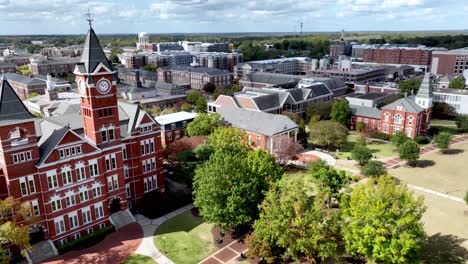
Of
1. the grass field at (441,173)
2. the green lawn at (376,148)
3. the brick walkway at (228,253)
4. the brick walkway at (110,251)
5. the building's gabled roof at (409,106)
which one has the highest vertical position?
the building's gabled roof at (409,106)

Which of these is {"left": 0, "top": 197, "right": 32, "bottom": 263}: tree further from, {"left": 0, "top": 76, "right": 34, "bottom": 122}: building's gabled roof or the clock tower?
the clock tower

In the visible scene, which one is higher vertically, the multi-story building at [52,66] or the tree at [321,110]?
the multi-story building at [52,66]

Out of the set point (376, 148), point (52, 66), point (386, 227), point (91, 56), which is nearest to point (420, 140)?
point (376, 148)

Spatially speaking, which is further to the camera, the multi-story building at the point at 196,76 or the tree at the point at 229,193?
the multi-story building at the point at 196,76

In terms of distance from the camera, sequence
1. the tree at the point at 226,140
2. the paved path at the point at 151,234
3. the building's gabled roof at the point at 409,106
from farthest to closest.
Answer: the building's gabled roof at the point at 409,106, the tree at the point at 226,140, the paved path at the point at 151,234

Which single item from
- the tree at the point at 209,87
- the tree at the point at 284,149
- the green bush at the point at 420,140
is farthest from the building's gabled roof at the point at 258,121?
the tree at the point at 209,87

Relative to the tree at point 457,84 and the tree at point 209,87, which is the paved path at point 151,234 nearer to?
the tree at point 209,87

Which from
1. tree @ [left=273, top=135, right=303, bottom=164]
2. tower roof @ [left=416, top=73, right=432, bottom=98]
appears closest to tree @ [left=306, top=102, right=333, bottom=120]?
tower roof @ [left=416, top=73, right=432, bottom=98]
